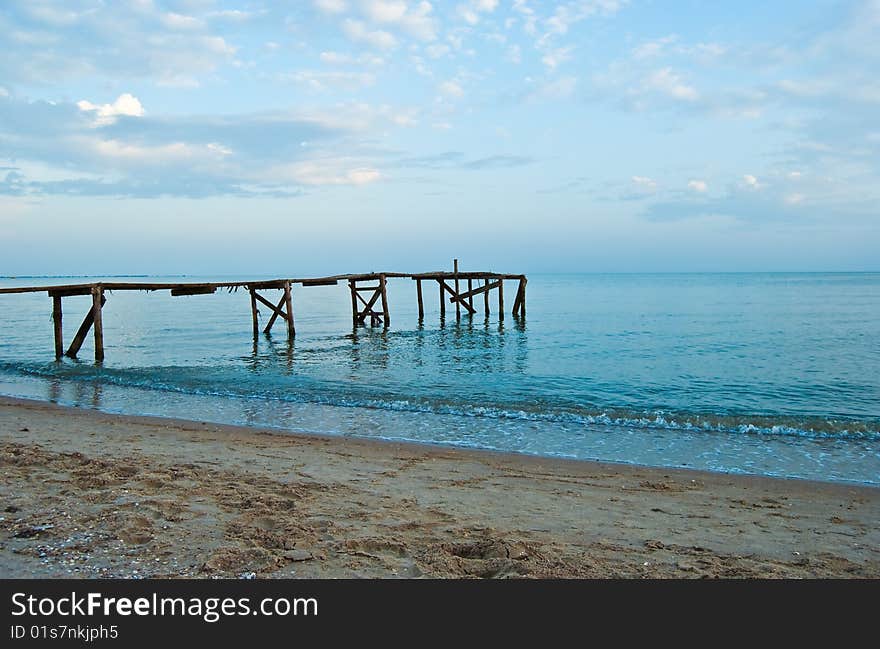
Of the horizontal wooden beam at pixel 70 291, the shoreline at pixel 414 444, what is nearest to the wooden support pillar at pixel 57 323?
the horizontal wooden beam at pixel 70 291

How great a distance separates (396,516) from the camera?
565 cm

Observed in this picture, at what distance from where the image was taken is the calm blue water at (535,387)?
10.2 meters

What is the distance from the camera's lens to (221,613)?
3568 mm

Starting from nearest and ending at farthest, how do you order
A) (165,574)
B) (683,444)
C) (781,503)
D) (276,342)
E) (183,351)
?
(165,574), (781,503), (683,444), (183,351), (276,342)

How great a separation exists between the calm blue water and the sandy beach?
176 cm

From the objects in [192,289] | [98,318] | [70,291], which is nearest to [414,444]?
[98,318]

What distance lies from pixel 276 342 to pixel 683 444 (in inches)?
787

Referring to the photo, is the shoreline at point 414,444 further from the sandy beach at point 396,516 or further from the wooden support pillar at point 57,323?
the wooden support pillar at point 57,323

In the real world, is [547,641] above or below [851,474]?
above

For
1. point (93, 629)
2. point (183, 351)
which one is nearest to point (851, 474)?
point (93, 629)

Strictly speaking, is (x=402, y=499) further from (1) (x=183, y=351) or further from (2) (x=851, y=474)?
(1) (x=183, y=351)

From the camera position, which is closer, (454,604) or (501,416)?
(454,604)

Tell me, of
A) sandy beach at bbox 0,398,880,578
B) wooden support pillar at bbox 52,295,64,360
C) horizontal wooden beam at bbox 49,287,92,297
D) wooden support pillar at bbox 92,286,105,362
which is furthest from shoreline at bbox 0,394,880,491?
wooden support pillar at bbox 52,295,64,360

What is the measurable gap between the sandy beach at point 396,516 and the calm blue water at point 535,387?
1.76 m
